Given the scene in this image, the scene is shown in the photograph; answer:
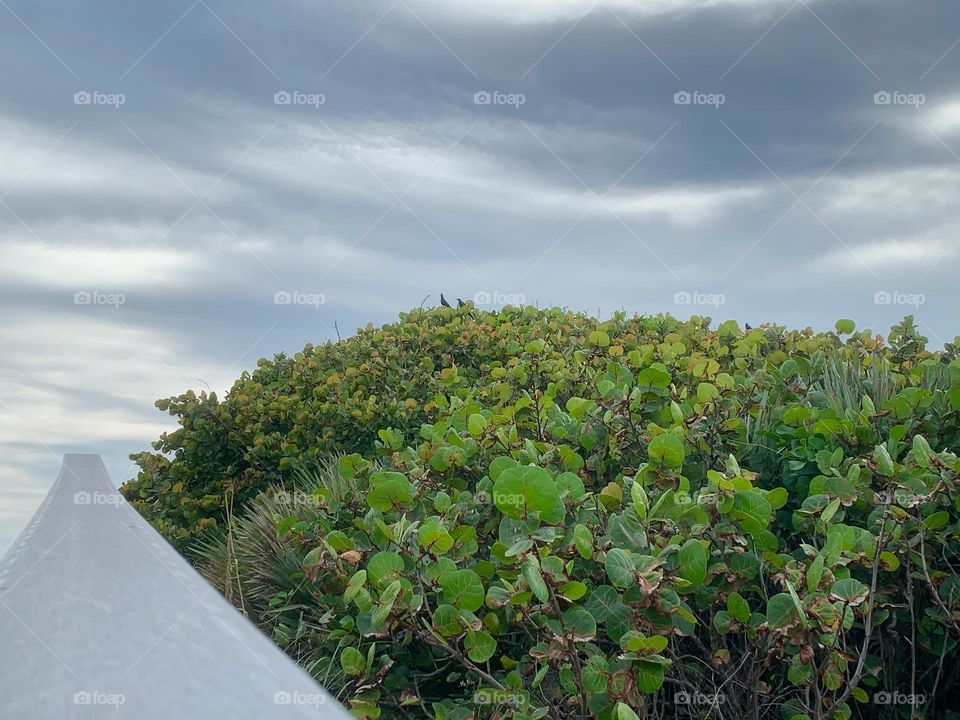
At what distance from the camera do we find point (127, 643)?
55.0 inches

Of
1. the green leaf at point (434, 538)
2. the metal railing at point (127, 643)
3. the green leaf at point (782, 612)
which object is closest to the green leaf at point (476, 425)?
the green leaf at point (434, 538)

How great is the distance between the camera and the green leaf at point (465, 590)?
128 inches

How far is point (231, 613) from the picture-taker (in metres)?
1.49

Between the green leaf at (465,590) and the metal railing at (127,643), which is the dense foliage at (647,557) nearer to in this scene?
the green leaf at (465,590)

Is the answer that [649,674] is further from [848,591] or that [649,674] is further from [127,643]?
[127,643]

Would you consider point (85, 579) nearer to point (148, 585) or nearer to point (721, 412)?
point (148, 585)

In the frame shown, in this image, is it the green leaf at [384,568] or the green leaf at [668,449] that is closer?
the green leaf at [384,568]

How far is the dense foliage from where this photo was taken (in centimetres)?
311

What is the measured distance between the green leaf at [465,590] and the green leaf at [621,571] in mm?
552

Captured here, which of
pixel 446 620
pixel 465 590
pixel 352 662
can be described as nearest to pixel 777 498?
pixel 465 590

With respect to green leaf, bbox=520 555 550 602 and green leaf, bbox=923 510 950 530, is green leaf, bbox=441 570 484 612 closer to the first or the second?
green leaf, bbox=520 555 550 602

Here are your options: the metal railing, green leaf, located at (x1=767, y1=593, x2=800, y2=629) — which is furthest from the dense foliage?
the metal railing

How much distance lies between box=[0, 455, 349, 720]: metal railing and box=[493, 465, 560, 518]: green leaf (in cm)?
152

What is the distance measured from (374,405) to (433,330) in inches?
56.7
